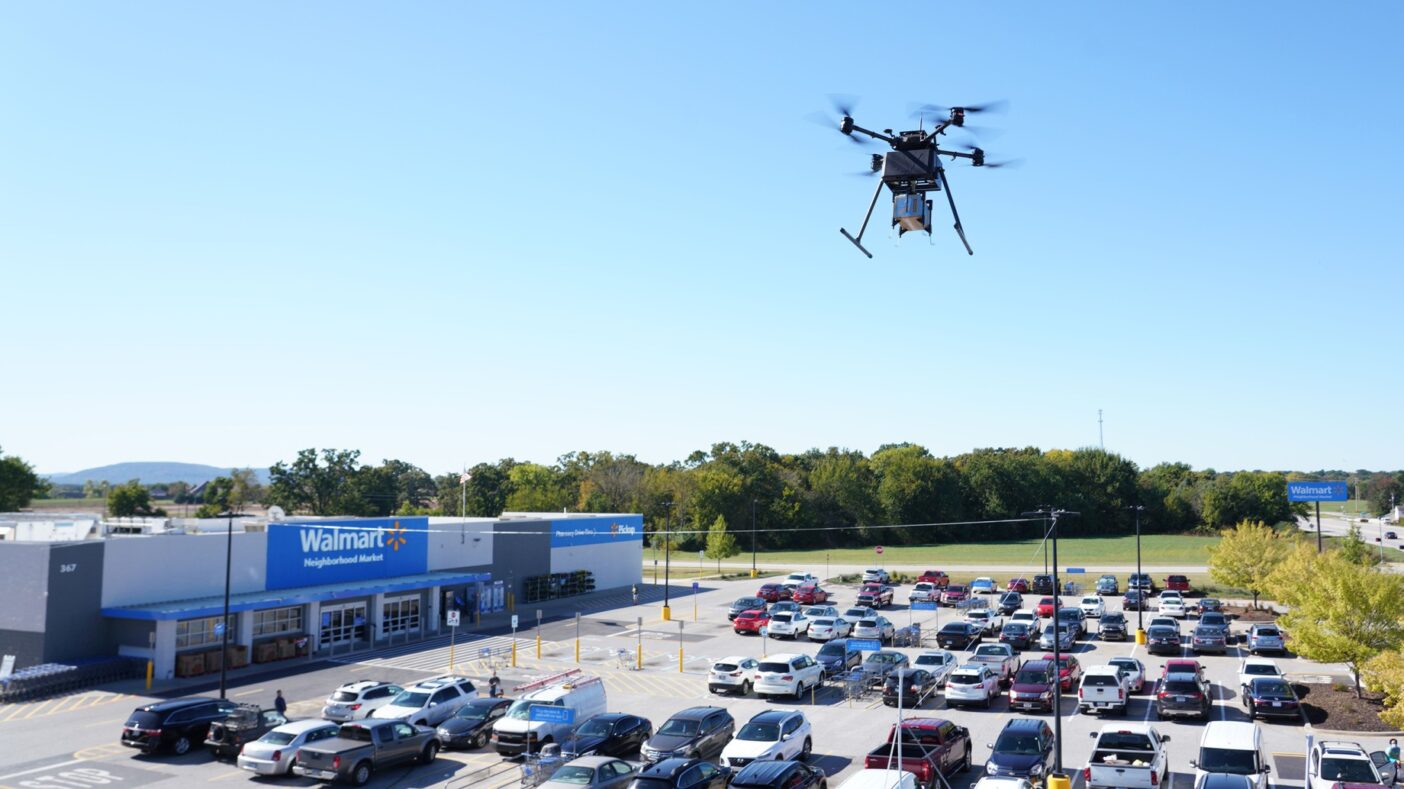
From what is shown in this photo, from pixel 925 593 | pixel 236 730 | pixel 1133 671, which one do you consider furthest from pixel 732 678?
pixel 925 593

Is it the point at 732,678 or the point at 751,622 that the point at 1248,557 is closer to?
the point at 751,622

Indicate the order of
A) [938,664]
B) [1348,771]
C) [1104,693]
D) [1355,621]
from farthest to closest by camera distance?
[938,664] → [1355,621] → [1104,693] → [1348,771]

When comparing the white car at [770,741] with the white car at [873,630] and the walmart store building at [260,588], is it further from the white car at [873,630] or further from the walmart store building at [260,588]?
the walmart store building at [260,588]

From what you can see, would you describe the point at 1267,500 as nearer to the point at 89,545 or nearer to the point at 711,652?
the point at 711,652

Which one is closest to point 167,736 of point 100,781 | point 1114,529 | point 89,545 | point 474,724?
point 100,781

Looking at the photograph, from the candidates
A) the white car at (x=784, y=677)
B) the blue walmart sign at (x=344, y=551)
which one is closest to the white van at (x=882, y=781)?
the white car at (x=784, y=677)

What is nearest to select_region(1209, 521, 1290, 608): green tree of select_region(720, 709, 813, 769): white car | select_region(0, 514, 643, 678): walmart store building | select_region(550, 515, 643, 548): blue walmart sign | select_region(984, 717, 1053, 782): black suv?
select_region(550, 515, 643, 548): blue walmart sign

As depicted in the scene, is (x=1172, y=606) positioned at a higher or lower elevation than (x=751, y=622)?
higher
